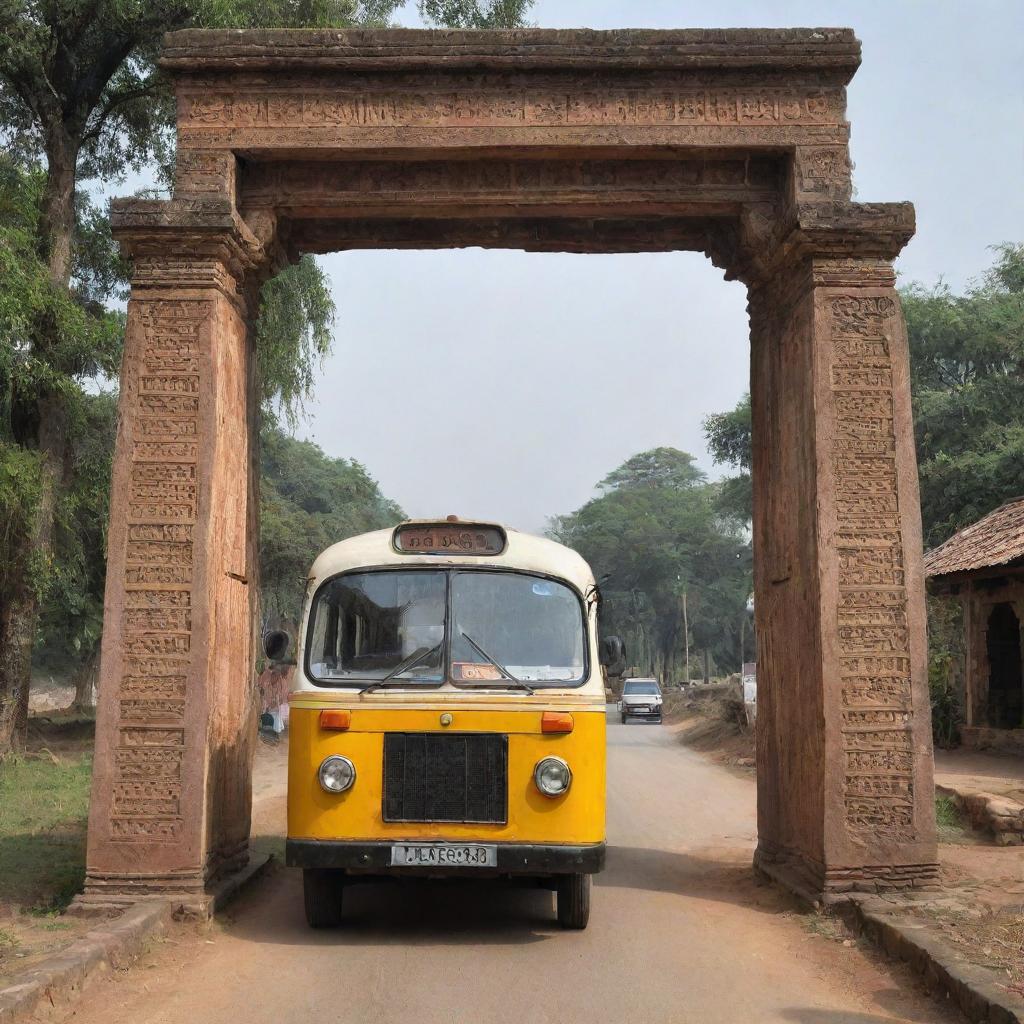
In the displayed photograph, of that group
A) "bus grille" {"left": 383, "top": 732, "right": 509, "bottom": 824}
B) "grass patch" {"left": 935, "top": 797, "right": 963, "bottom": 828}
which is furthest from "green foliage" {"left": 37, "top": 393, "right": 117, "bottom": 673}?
"grass patch" {"left": 935, "top": 797, "right": 963, "bottom": 828}

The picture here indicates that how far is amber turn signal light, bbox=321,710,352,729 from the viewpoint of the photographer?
6648mm

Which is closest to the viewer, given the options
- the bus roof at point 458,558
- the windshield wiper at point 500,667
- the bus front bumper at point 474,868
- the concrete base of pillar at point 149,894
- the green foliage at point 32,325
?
the bus front bumper at point 474,868

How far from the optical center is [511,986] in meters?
5.60

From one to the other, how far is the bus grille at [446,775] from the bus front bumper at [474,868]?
21cm

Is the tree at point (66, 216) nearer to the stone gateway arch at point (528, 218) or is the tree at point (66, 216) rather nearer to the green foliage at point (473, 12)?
the green foliage at point (473, 12)

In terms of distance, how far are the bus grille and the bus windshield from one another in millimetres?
338

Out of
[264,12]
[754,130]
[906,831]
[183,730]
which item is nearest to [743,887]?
[906,831]

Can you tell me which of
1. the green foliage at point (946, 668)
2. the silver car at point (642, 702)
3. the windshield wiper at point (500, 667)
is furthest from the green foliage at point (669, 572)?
the windshield wiper at point (500, 667)

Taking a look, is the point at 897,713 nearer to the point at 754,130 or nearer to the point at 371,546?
the point at 371,546

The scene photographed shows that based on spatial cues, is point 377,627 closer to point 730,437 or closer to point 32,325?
point 32,325

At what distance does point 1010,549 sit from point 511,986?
13.6m

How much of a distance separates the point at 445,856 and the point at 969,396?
2398 centimetres

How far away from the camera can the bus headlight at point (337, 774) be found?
6591 mm

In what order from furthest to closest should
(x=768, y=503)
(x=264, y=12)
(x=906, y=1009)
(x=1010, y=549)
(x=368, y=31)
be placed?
1. (x=1010, y=549)
2. (x=264, y=12)
3. (x=768, y=503)
4. (x=368, y=31)
5. (x=906, y=1009)
